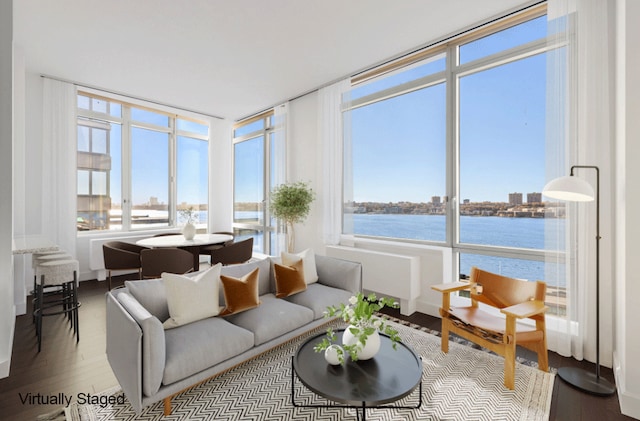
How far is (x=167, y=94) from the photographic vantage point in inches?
216

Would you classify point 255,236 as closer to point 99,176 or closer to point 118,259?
point 118,259

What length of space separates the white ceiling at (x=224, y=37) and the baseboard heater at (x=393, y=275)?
2.73 m

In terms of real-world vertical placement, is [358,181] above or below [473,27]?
below

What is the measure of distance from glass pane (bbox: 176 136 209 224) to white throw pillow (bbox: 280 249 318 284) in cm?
440

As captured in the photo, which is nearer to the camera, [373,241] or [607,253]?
[607,253]

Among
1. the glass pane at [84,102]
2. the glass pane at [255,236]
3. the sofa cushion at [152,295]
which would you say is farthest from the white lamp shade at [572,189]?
the glass pane at [84,102]

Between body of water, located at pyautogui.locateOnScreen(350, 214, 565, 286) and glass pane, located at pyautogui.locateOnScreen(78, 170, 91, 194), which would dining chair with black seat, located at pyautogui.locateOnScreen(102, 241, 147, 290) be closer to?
glass pane, located at pyautogui.locateOnScreen(78, 170, 91, 194)

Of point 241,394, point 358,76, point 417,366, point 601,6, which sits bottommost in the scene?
point 241,394

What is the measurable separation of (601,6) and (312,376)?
3.80m

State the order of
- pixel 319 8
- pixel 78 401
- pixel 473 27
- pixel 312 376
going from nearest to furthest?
pixel 312 376 → pixel 78 401 → pixel 319 8 → pixel 473 27

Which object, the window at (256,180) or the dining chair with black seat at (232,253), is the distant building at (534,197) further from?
the window at (256,180)

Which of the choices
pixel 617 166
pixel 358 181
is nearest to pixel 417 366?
pixel 617 166

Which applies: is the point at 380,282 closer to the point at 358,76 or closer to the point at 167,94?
the point at 358,76

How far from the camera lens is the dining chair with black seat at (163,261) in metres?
3.85
